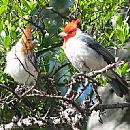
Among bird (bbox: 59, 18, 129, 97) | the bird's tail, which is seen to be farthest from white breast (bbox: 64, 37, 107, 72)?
the bird's tail

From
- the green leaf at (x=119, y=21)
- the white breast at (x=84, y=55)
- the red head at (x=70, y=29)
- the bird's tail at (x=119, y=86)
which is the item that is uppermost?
the red head at (x=70, y=29)

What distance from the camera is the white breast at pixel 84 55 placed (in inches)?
77.4

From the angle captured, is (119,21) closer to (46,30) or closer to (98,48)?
(98,48)

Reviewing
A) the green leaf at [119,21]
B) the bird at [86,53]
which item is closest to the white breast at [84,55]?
the bird at [86,53]

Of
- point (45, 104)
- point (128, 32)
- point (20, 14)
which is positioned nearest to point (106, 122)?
point (45, 104)

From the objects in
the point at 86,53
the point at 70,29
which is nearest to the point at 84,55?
the point at 86,53

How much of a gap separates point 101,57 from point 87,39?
11 centimetres

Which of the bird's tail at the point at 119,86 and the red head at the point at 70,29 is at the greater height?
the red head at the point at 70,29

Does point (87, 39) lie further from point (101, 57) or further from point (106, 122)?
point (106, 122)

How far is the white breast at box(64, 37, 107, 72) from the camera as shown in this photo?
6.45 ft

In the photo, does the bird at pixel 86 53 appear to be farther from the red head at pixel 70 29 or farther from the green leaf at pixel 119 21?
the green leaf at pixel 119 21

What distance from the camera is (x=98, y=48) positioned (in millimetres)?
1985

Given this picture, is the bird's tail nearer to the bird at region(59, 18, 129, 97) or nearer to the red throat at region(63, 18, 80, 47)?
the bird at region(59, 18, 129, 97)

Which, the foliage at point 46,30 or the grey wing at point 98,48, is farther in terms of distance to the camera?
the grey wing at point 98,48
